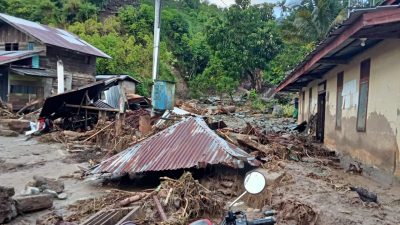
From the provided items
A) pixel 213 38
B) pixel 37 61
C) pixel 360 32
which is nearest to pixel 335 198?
Answer: pixel 360 32

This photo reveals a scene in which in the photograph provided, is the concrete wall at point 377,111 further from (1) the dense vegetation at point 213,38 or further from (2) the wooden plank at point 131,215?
(1) the dense vegetation at point 213,38

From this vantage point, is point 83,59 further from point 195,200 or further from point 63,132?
point 195,200

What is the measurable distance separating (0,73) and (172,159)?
16.8 meters

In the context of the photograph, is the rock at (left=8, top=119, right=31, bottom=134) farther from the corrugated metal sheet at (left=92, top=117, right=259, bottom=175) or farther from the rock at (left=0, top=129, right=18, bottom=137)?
the corrugated metal sheet at (left=92, top=117, right=259, bottom=175)

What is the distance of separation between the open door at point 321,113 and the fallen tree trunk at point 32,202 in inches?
414

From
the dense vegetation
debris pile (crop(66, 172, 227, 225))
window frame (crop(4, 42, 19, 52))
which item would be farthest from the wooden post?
the dense vegetation

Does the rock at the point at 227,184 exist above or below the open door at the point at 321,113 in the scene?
below

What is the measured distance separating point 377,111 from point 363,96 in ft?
3.61

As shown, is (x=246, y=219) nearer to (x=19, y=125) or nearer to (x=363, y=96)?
(x=363, y=96)

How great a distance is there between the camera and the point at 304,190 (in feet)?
20.2

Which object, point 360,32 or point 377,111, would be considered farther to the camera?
point 377,111

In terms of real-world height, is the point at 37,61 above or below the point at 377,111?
above

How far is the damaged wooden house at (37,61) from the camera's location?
20625 mm

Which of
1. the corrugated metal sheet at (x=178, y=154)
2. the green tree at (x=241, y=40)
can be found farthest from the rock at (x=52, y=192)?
the green tree at (x=241, y=40)
